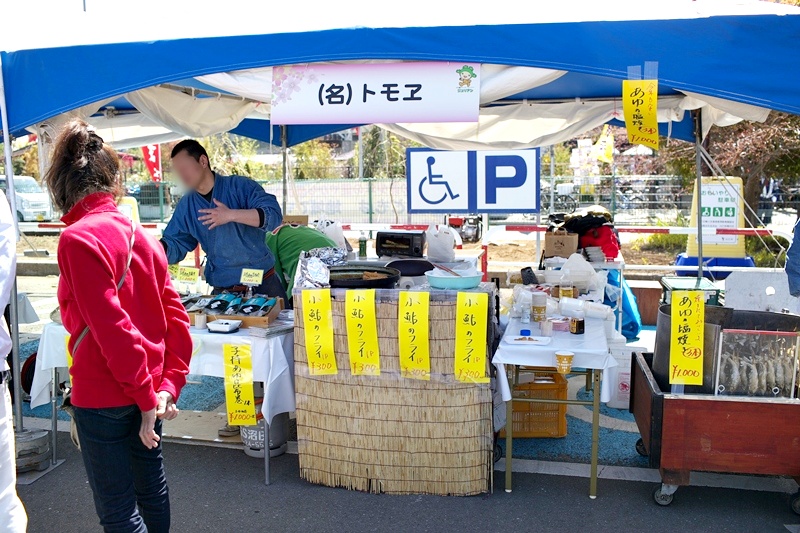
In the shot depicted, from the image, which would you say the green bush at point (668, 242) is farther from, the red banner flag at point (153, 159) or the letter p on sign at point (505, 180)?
the red banner flag at point (153, 159)

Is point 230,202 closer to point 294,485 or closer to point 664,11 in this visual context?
point 294,485

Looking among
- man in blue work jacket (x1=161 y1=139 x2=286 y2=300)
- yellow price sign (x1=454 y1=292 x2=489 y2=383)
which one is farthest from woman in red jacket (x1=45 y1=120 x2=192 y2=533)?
man in blue work jacket (x1=161 y1=139 x2=286 y2=300)

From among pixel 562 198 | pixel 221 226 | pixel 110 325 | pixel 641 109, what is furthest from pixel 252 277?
pixel 562 198

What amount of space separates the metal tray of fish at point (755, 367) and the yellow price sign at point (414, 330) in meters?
1.36

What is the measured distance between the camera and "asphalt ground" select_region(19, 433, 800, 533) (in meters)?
3.24

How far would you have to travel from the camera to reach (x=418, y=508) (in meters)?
3.41

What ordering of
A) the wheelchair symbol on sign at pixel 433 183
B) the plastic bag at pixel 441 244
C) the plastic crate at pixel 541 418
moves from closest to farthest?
the plastic crate at pixel 541 418 < the plastic bag at pixel 441 244 < the wheelchair symbol on sign at pixel 433 183

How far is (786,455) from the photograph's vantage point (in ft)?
10.4

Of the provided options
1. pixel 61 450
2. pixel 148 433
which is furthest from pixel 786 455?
pixel 61 450

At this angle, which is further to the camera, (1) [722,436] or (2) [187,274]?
(2) [187,274]

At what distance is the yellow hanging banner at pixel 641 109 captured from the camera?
3.07m

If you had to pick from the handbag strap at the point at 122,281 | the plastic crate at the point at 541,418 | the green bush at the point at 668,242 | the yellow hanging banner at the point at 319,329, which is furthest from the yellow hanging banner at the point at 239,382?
the green bush at the point at 668,242

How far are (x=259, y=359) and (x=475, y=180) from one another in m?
5.35

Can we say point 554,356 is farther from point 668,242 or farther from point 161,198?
point 161,198
